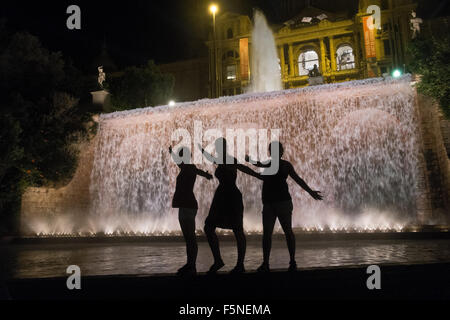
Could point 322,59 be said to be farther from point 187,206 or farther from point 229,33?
point 187,206

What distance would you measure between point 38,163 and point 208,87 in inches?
1056

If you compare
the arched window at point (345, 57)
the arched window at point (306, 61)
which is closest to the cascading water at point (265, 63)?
the arched window at point (306, 61)

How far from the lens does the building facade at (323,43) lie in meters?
33.5

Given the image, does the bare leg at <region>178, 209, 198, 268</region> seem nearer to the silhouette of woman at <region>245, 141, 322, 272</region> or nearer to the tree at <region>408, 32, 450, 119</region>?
the silhouette of woman at <region>245, 141, 322, 272</region>

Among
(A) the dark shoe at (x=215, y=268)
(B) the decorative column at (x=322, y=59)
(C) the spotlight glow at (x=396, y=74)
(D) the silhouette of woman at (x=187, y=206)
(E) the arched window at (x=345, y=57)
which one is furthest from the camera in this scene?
(E) the arched window at (x=345, y=57)

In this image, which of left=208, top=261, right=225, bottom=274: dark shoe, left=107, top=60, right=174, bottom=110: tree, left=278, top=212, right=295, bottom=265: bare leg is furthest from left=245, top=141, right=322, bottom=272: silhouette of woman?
left=107, top=60, right=174, bottom=110: tree

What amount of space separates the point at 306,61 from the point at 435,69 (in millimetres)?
25885

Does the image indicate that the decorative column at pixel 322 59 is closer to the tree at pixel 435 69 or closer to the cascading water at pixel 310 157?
the tree at pixel 435 69

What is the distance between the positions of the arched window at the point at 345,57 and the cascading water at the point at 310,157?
79.7 feet

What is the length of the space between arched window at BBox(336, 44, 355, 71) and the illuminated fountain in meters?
24.3

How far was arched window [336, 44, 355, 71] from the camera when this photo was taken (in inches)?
1416

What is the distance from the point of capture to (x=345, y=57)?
36188 mm
